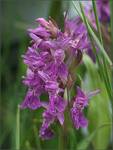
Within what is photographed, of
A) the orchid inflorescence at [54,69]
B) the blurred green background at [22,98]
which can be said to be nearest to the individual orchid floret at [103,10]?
the blurred green background at [22,98]

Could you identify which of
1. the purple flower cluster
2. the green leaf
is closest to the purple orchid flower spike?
the purple flower cluster

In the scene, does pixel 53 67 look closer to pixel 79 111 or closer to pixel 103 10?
pixel 79 111

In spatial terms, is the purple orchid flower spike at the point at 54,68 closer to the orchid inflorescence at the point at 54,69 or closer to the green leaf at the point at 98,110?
the orchid inflorescence at the point at 54,69

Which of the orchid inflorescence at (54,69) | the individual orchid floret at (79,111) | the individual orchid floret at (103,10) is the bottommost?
the individual orchid floret at (79,111)

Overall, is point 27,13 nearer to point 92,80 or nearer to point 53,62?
point 92,80

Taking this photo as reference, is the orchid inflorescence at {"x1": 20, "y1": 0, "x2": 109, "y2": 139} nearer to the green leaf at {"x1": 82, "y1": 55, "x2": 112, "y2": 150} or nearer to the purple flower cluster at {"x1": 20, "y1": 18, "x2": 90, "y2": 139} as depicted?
the purple flower cluster at {"x1": 20, "y1": 18, "x2": 90, "y2": 139}

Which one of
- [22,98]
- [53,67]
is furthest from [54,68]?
[22,98]
